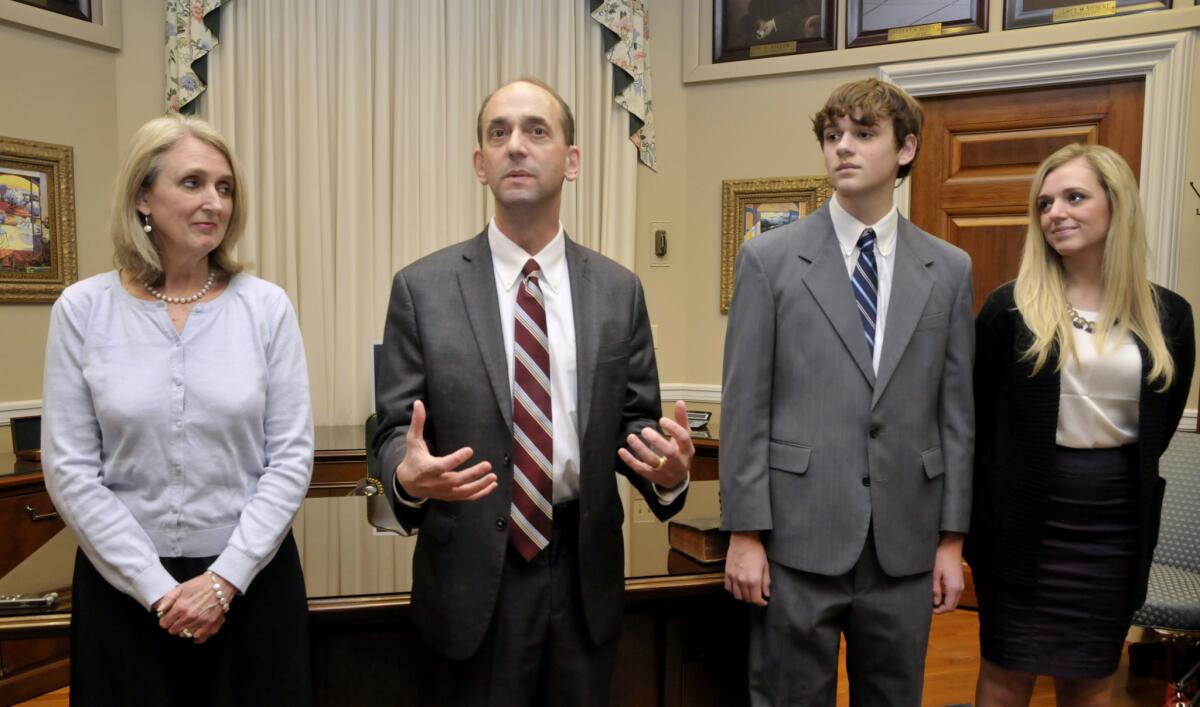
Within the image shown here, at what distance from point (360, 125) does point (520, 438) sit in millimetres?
2985

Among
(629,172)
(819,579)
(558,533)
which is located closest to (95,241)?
(629,172)

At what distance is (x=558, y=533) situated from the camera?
153 cm

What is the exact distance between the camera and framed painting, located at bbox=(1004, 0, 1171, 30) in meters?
3.49

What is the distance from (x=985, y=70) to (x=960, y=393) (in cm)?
258

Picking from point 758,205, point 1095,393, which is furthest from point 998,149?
point 1095,393

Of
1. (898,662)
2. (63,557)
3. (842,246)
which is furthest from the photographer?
(63,557)

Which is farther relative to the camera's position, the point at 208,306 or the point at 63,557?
the point at 63,557

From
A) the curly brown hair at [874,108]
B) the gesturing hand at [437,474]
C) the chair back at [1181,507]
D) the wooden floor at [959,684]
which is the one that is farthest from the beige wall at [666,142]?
the gesturing hand at [437,474]

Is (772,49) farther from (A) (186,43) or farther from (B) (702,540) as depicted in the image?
(B) (702,540)

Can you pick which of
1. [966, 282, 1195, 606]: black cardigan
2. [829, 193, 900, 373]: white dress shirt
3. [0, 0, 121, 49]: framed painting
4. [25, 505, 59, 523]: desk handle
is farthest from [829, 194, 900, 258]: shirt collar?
[0, 0, 121, 49]: framed painting

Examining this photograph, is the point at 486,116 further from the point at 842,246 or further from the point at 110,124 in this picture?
the point at 110,124

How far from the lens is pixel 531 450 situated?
4.94ft

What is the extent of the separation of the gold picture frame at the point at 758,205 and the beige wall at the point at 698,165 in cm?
5

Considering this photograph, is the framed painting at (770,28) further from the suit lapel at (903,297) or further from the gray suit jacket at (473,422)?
the gray suit jacket at (473,422)
